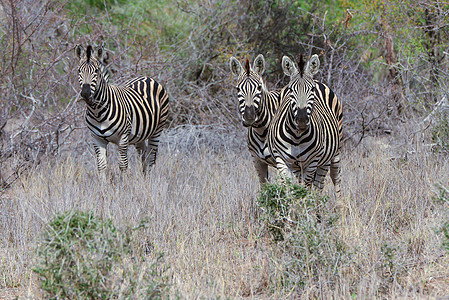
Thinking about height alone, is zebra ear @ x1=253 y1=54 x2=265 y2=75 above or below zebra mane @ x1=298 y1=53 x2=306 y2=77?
above

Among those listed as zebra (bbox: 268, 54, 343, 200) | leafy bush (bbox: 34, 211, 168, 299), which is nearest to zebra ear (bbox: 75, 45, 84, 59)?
zebra (bbox: 268, 54, 343, 200)

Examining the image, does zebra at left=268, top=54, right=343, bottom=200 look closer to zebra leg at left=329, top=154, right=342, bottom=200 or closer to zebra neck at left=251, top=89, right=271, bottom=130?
zebra neck at left=251, top=89, right=271, bottom=130

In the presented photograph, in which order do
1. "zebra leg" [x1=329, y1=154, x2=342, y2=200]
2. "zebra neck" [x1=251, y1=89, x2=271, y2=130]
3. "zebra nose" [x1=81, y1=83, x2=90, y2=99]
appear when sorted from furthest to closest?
"zebra nose" [x1=81, y1=83, x2=90, y2=99]
"zebra leg" [x1=329, y1=154, x2=342, y2=200]
"zebra neck" [x1=251, y1=89, x2=271, y2=130]

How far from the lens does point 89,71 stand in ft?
22.6

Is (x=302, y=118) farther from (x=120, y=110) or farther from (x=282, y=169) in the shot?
(x=120, y=110)

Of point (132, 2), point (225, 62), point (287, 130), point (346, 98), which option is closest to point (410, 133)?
point (346, 98)

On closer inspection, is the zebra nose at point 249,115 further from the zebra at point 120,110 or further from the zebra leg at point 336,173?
the zebra at point 120,110

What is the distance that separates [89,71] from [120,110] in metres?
0.93

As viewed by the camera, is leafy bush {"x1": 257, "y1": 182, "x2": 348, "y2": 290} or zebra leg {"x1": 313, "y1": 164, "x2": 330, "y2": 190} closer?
leafy bush {"x1": 257, "y1": 182, "x2": 348, "y2": 290}

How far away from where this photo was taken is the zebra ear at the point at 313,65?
5363 millimetres

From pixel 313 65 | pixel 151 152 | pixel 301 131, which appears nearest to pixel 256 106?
pixel 301 131

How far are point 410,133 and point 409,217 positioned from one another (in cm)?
302

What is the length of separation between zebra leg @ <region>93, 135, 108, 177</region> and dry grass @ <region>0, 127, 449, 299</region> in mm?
315

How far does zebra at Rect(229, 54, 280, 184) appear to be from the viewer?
5.55m
